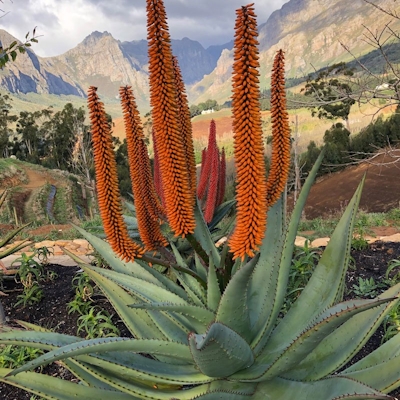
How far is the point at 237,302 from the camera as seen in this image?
71.4 inches

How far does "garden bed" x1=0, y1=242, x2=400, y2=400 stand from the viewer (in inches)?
Answer: 141

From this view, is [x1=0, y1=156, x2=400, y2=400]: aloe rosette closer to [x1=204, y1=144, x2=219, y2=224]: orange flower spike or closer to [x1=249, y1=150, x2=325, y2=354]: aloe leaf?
[x1=249, y1=150, x2=325, y2=354]: aloe leaf

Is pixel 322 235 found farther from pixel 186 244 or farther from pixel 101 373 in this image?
pixel 101 373

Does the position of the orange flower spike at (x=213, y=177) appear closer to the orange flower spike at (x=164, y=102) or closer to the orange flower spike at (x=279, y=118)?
the orange flower spike at (x=279, y=118)

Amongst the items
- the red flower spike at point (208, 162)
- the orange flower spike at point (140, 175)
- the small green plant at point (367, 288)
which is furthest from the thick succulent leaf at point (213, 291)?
the small green plant at point (367, 288)

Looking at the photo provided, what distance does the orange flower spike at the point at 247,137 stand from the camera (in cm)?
151

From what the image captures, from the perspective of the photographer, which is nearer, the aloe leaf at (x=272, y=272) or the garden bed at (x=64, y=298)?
the aloe leaf at (x=272, y=272)

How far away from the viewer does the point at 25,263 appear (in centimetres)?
498

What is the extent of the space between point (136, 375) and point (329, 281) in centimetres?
116

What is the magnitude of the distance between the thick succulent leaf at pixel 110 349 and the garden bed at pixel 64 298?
1.80m

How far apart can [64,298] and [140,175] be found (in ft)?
10.6

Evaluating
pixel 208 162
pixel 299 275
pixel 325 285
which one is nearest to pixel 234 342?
pixel 325 285

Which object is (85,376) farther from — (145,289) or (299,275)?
(299,275)

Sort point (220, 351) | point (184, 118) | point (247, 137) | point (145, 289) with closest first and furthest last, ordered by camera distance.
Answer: point (247, 137) < point (220, 351) < point (184, 118) < point (145, 289)
